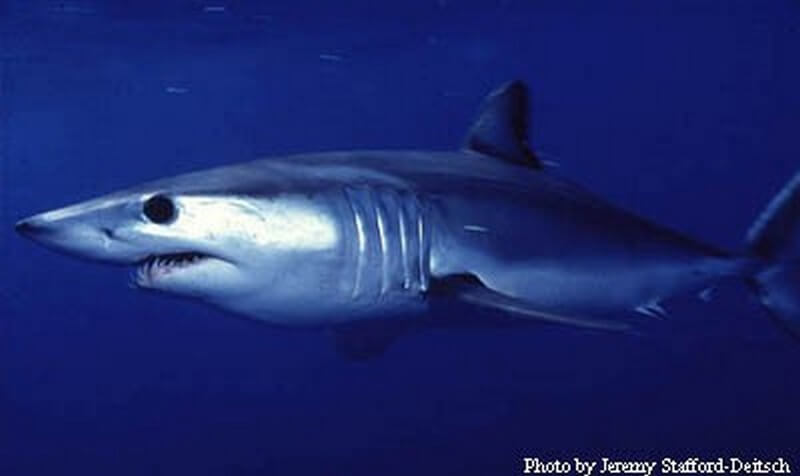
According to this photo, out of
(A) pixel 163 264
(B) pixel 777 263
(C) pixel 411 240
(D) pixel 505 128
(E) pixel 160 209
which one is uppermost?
(D) pixel 505 128

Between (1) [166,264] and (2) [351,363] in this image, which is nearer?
(1) [166,264]

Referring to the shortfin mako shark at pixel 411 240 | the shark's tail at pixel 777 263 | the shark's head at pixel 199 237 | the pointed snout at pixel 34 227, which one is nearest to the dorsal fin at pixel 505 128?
the shortfin mako shark at pixel 411 240

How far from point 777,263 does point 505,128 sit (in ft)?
5.98

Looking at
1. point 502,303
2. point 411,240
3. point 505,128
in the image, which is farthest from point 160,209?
point 505,128

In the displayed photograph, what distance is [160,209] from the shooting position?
12.6ft

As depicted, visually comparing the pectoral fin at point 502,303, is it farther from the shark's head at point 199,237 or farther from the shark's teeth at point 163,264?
the shark's teeth at point 163,264

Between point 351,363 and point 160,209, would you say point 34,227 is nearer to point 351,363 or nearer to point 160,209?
point 160,209

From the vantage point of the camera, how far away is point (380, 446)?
15.9m

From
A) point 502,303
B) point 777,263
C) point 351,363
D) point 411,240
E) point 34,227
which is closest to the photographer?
point 34,227

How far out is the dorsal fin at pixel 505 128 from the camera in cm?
589

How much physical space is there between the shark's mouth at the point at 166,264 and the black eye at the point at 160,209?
0.60 feet

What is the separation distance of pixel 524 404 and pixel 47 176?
40.3 m

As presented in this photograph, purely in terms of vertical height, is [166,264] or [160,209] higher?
[160,209]

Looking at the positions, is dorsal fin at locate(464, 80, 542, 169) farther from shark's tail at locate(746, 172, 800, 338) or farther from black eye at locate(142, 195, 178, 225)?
black eye at locate(142, 195, 178, 225)
